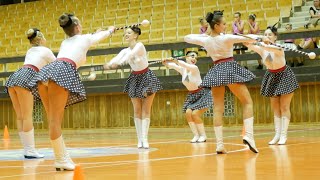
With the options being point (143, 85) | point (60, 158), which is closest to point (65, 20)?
point (60, 158)

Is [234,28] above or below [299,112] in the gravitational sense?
above

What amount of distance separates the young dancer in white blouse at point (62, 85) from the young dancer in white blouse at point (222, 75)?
5.85 ft

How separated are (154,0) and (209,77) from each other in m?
13.0

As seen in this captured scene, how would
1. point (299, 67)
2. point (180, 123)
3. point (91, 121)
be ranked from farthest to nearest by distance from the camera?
point (91, 121) → point (180, 123) → point (299, 67)

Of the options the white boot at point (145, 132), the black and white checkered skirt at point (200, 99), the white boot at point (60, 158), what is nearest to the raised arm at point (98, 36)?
the white boot at point (60, 158)

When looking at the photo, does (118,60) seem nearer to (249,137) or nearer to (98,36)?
(98,36)

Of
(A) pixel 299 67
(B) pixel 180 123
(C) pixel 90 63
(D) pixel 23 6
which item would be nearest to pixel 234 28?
(A) pixel 299 67

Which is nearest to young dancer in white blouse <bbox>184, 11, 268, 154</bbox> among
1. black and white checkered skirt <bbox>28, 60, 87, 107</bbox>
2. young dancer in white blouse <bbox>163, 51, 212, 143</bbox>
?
black and white checkered skirt <bbox>28, 60, 87, 107</bbox>

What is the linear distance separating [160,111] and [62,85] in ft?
35.5

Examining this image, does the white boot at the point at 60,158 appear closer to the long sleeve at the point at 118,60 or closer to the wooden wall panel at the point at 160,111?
the long sleeve at the point at 118,60

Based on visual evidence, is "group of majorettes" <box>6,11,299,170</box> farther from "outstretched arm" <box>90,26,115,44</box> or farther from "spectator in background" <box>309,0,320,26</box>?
"spectator in background" <box>309,0,320,26</box>

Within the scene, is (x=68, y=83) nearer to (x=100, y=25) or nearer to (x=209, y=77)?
(x=209, y=77)

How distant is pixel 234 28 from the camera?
14.6 metres

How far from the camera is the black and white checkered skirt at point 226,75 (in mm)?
6855
